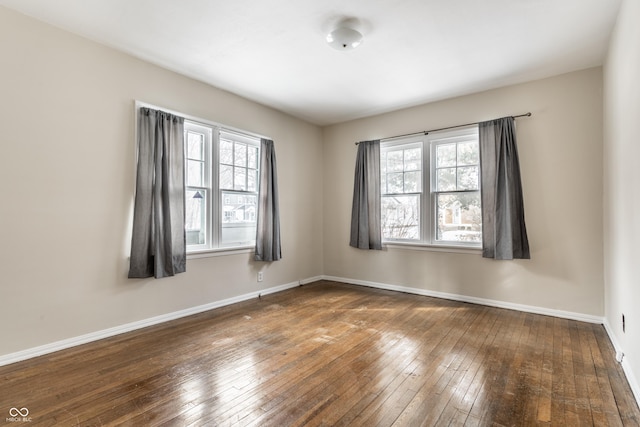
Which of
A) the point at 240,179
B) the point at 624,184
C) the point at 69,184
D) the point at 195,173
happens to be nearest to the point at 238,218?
the point at 240,179

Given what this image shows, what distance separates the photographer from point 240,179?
4.44 metres

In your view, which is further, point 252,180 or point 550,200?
point 252,180

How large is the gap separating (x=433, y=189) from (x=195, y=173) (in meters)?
3.29

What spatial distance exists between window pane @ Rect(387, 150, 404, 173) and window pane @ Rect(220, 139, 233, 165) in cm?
247

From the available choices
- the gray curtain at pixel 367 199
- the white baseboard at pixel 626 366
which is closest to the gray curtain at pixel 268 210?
the gray curtain at pixel 367 199

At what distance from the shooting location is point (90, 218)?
3.00 meters

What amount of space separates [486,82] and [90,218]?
4661mm

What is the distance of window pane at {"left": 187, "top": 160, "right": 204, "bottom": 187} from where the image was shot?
3852 mm

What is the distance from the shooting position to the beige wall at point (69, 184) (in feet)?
8.45

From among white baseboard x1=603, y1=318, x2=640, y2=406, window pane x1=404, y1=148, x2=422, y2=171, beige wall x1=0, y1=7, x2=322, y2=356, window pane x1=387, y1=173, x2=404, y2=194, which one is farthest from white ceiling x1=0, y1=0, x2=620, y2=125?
white baseboard x1=603, y1=318, x2=640, y2=406

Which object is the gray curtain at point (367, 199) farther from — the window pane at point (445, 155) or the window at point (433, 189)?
the window pane at point (445, 155)

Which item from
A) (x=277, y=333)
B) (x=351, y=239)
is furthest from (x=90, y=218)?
(x=351, y=239)

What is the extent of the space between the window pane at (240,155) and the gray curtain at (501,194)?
3.20 m

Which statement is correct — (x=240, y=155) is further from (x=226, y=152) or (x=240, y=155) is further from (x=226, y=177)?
(x=226, y=177)
